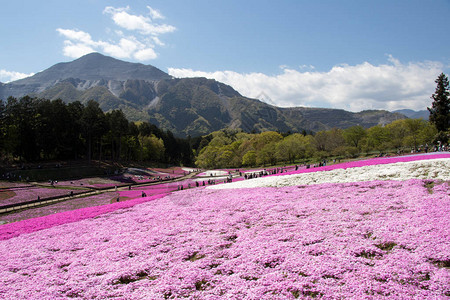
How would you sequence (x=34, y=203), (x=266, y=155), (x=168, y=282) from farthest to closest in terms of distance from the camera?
(x=266, y=155), (x=34, y=203), (x=168, y=282)

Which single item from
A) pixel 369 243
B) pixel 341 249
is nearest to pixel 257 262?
pixel 341 249

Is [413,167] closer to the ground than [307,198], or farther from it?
farther from it

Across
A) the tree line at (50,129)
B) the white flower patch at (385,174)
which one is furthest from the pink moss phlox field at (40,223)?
the tree line at (50,129)

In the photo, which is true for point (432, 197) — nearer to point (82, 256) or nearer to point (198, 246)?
point (198, 246)

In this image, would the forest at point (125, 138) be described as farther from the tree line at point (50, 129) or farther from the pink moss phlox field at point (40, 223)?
the pink moss phlox field at point (40, 223)

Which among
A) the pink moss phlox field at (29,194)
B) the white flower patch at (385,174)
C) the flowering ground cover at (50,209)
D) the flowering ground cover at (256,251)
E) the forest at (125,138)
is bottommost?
the flowering ground cover at (50,209)

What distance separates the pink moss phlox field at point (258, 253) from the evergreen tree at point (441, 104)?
50.6 meters

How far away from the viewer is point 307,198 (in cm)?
2048

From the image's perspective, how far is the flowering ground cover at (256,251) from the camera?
327 inches

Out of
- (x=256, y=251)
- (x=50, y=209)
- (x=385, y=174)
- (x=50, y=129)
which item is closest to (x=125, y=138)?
(x=50, y=129)

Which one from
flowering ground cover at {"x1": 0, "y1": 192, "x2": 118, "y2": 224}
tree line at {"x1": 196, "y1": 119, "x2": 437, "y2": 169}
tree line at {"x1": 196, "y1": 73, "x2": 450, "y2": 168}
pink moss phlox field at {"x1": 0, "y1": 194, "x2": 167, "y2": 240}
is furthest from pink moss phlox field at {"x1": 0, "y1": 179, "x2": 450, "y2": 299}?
tree line at {"x1": 196, "y1": 119, "x2": 437, "y2": 169}

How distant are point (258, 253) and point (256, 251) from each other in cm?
29

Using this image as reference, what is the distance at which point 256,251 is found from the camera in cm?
1120

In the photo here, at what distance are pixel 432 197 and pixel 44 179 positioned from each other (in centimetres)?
6201
